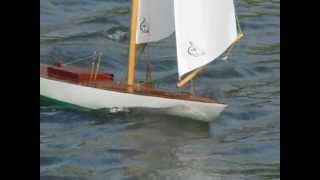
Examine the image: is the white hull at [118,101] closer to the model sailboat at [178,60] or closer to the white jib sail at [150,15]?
the model sailboat at [178,60]

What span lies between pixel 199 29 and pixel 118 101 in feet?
4.19

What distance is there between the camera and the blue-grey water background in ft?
38.9

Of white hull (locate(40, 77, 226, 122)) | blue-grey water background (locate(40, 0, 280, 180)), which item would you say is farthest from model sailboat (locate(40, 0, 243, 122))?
blue-grey water background (locate(40, 0, 280, 180))

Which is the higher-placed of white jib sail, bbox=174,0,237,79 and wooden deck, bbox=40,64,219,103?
white jib sail, bbox=174,0,237,79

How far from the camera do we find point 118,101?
13195 mm

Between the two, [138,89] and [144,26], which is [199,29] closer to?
[144,26]

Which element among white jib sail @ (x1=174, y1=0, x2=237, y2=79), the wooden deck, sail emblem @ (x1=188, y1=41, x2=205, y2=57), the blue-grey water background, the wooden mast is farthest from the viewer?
the wooden mast

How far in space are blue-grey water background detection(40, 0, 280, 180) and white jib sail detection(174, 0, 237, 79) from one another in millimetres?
769

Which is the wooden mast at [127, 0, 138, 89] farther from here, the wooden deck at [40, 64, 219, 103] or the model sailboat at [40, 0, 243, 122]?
the wooden deck at [40, 64, 219, 103]

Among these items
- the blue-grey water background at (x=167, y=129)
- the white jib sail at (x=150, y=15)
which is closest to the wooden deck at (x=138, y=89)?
the blue-grey water background at (x=167, y=129)
